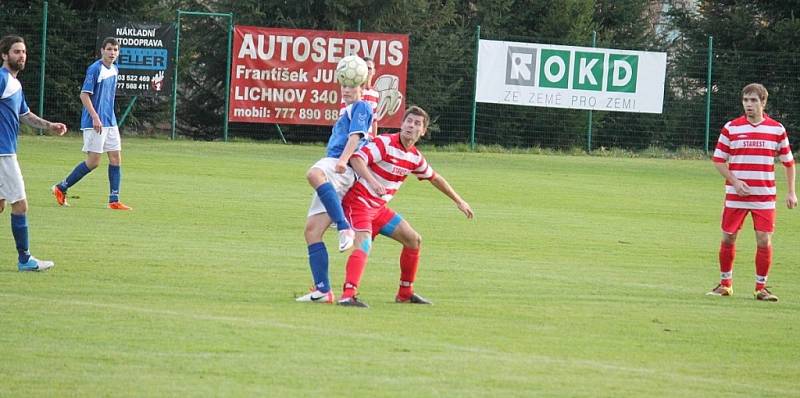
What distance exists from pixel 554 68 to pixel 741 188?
20.5m

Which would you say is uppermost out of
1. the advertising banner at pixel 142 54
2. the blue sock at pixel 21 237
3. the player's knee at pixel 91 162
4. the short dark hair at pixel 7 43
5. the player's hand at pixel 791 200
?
the advertising banner at pixel 142 54

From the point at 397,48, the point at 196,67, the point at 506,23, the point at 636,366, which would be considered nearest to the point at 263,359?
the point at 636,366

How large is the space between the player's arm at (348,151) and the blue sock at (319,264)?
23.1 inches

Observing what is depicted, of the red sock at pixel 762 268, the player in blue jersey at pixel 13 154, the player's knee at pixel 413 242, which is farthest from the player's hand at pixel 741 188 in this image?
the player in blue jersey at pixel 13 154

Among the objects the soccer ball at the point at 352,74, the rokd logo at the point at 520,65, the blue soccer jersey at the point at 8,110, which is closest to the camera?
the soccer ball at the point at 352,74

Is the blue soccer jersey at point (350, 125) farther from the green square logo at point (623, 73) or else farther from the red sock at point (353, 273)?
the green square logo at point (623, 73)

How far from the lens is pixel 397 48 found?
31.1 m

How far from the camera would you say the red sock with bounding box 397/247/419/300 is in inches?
387

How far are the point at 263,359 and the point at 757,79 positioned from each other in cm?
2890

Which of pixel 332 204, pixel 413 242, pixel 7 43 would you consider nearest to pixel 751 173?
pixel 413 242

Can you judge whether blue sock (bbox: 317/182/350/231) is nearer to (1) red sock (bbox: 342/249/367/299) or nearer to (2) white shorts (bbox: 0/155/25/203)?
(1) red sock (bbox: 342/249/367/299)

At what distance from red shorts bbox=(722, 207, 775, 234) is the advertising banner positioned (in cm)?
2009

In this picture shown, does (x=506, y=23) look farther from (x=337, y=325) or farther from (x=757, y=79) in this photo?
(x=337, y=325)

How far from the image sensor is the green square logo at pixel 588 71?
1241 inches
